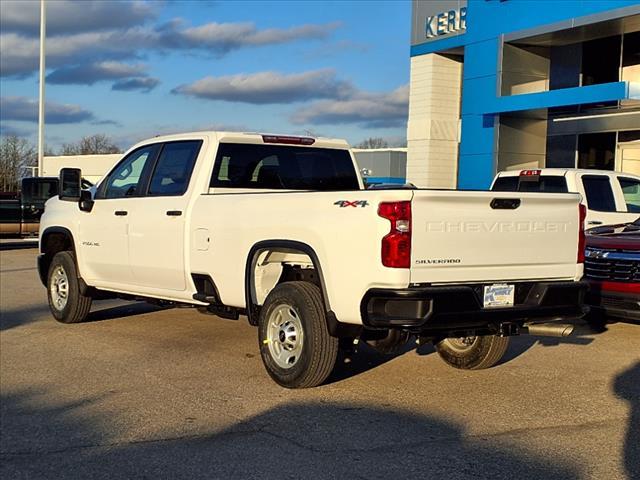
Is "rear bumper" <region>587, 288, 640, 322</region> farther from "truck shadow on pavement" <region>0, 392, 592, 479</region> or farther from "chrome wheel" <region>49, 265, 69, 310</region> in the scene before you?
"chrome wheel" <region>49, 265, 69, 310</region>

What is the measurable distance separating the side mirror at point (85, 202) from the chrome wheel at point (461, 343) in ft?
14.1

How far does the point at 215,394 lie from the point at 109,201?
131 inches

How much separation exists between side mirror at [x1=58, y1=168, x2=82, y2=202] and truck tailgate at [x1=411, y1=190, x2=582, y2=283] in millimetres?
4992

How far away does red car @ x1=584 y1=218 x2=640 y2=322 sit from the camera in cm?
861

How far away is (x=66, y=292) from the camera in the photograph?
383 inches

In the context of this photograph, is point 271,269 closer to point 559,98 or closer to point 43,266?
point 43,266

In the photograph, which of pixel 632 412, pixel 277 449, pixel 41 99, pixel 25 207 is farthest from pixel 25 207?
pixel 632 412

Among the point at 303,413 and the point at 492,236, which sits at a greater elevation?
the point at 492,236

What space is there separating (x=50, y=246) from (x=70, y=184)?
3.88 ft

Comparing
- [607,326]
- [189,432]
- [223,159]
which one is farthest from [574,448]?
[607,326]

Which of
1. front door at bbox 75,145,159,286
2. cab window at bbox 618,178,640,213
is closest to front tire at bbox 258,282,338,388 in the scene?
front door at bbox 75,145,159,286

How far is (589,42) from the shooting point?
22.1 m

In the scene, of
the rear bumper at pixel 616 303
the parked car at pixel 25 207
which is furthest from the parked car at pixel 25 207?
the rear bumper at pixel 616 303

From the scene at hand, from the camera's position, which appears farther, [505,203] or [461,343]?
[461,343]
